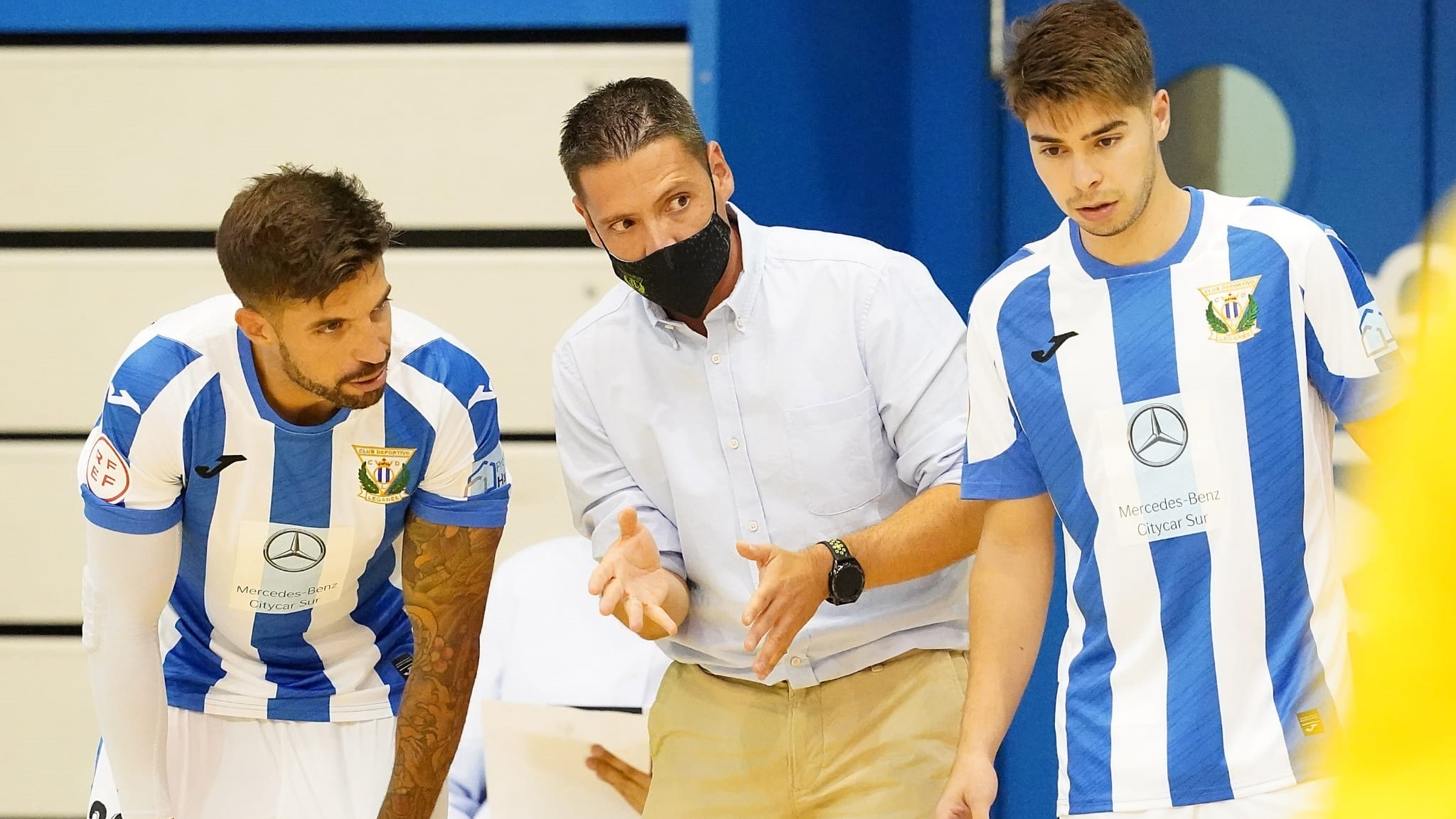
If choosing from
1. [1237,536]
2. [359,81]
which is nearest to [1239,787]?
[1237,536]

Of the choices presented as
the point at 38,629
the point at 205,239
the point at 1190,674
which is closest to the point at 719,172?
the point at 1190,674

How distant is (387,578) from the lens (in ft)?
9.21

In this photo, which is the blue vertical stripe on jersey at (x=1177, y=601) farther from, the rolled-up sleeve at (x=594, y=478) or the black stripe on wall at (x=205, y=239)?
the black stripe on wall at (x=205, y=239)

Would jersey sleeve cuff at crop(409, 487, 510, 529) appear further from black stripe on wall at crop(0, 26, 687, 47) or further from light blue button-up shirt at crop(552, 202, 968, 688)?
black stripe on wall at crop(0, 26, 687, 47)

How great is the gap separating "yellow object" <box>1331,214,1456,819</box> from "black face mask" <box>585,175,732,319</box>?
1916mm

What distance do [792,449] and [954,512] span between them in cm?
31

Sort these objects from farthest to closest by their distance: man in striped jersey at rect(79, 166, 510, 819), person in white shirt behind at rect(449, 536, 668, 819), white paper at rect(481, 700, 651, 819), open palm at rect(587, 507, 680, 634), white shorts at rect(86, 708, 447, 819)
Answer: person in white shirt behind at rect(449, 536, 668, 819) → white paper at rect(481, 700, 651, 819) → white shorts at rect(86, 708, 447, 819) → man in striped jersey at rect(79, 166, 510, 819) → open palm at rect(587, 507, 680, 634)

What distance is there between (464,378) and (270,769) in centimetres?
79

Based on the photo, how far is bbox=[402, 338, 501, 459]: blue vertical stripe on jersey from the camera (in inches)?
103

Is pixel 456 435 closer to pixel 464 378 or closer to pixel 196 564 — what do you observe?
pixel 464 378

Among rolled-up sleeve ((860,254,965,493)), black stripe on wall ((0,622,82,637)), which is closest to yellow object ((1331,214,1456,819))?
rolled-up sleeve ((860,254,965,493))

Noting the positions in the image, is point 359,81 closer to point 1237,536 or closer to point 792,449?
point 792,449

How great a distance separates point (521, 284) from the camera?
4020 mm

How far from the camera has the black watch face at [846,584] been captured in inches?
93.8
